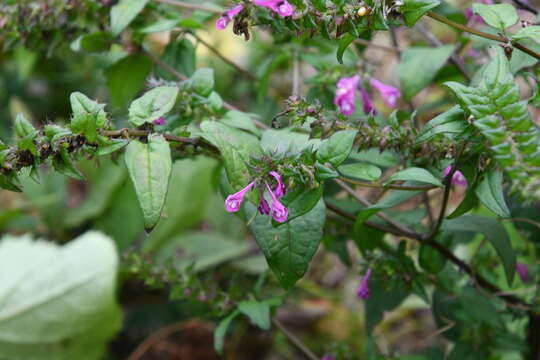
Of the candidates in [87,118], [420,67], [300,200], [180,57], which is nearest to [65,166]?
[87,118]

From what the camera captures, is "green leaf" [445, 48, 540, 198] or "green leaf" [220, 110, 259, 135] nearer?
"green leaf" [445, 48, 540, 198]

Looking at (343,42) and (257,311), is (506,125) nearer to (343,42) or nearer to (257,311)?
(343,42)

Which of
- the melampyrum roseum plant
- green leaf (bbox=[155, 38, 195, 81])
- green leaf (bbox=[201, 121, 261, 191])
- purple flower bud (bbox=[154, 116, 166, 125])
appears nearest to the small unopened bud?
the melampyrum roseum plant

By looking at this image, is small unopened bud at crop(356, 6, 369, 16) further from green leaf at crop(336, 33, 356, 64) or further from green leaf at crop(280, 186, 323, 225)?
green leaf at crop(280, 186, 323, 225)

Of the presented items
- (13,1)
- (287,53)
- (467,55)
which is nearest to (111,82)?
(13,1)

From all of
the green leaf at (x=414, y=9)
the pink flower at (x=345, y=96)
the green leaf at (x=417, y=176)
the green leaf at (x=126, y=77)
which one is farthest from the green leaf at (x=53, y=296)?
the green leaf at (x=414, y=9)

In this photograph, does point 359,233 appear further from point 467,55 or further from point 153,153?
point 467,55
